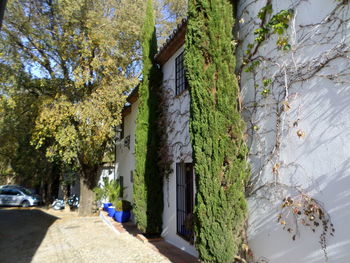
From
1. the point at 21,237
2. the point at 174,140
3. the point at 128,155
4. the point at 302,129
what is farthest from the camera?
the point at 128,155

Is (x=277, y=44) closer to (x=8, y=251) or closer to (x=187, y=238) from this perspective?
(x=187, y=238)

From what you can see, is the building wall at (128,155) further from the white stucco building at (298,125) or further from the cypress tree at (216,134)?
the white stucco building at (298,125)

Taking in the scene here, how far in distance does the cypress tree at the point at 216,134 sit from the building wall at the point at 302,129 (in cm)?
39

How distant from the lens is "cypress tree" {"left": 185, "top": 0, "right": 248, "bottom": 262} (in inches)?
188

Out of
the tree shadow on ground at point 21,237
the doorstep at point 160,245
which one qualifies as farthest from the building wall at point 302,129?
the tree shadow on ground at point 21,237

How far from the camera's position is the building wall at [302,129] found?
3549mm

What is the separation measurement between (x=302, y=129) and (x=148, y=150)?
240 inches

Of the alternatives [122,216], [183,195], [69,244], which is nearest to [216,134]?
[183,195]

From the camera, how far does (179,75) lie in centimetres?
862

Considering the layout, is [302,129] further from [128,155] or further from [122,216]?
[128,155]

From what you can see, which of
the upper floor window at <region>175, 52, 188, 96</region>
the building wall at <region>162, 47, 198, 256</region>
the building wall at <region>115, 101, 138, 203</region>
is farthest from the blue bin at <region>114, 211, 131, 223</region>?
the upper floor window at <region>175, 52, 188, 96</region>

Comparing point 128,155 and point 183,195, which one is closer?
point 183,195

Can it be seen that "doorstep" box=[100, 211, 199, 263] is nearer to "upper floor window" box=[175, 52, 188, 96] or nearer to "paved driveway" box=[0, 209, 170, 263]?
"paved driveway" box=[0, 209, 170, 263]

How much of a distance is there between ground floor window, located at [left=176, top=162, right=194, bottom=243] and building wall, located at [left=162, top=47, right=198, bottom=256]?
18 cm
